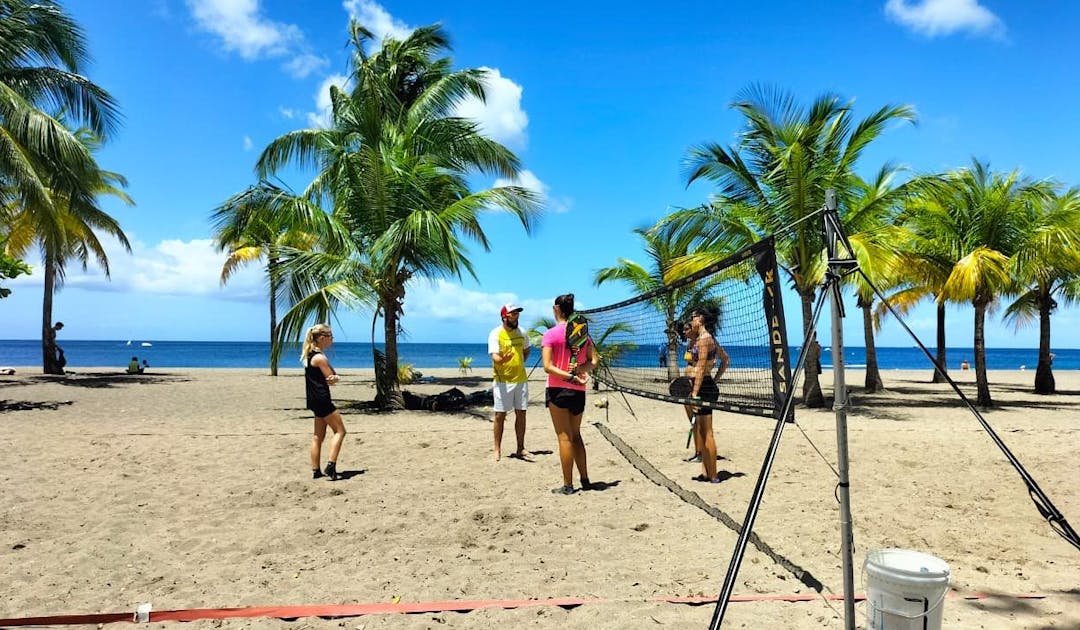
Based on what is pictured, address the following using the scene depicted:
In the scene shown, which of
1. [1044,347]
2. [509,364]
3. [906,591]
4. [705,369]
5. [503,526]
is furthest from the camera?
[1044,347]

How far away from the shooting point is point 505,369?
7223mm

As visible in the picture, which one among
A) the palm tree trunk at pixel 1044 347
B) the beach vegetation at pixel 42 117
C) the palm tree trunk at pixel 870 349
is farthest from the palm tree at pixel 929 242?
the beach vegetation at pixel 42 117

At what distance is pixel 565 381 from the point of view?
217 inches

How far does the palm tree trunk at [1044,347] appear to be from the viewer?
55.4ft

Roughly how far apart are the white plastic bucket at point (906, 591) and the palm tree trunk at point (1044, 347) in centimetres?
1811

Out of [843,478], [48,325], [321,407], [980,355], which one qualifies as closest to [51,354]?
[48,325]

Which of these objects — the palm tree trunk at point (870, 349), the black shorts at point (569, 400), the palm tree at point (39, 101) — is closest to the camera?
the black shorts at point (569, 400)

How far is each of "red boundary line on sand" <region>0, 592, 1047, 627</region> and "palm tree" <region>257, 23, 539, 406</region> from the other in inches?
351

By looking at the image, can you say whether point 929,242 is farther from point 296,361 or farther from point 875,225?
point 296,361

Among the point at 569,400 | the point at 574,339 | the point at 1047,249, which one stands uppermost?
the point at 1047,249

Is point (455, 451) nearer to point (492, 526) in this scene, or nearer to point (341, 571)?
point (492, 526)

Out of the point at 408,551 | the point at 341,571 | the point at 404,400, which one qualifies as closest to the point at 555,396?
the point at 408,551

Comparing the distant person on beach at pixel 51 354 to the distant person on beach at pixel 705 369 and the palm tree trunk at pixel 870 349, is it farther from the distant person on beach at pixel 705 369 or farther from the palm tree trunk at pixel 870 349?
the palm tree trunk at pixel 870 349

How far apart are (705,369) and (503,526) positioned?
2212 mm
